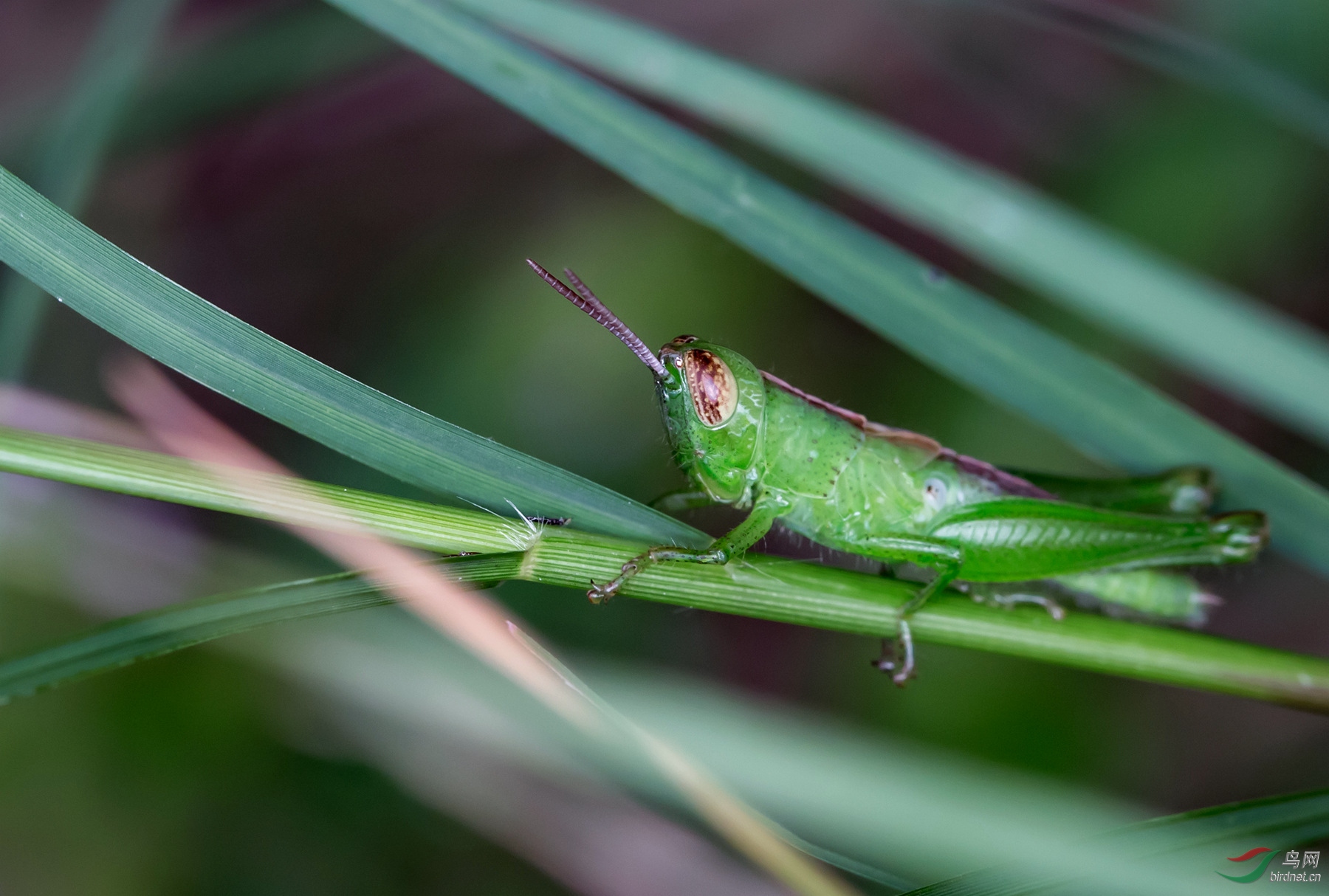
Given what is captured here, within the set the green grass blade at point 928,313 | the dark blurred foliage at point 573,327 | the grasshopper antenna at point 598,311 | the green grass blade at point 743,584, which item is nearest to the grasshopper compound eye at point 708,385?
the grasshopper antenna at point 598,311

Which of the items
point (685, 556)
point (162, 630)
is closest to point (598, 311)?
point (685, 556)

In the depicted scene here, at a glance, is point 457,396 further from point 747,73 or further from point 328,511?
point 328,511

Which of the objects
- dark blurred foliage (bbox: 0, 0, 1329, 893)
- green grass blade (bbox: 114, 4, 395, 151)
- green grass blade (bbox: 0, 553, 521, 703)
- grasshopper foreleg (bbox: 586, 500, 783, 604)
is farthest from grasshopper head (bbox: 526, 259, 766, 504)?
green grass blade (bbox: 114, 4, 395, 151)

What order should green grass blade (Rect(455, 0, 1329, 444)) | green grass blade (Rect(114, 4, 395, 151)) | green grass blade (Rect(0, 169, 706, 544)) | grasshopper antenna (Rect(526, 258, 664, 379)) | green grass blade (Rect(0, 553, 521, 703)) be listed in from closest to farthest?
green grass blade (Rect(0, 553, 521, 703)), green grass blade (Rect(0, 169, 706, 544)), grasshopper antenna (Rect(526, 258, 664, 379)), green grass blade (Rect(455, 0, 1329, 444)), green grass blade (Rect(114, 4, 395, 151))

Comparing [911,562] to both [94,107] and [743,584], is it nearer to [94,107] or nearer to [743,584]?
[743,584]

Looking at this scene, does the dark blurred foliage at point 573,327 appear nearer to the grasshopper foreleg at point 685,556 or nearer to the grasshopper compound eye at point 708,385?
the grasshopper compound eye at point 708,385

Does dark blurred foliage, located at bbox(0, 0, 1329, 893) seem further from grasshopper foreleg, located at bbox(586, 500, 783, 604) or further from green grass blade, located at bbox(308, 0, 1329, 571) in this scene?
grasshopper foreleg, located at bbox(586, 500, 783, 604)

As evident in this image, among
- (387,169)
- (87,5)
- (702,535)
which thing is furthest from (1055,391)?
(87,5)
